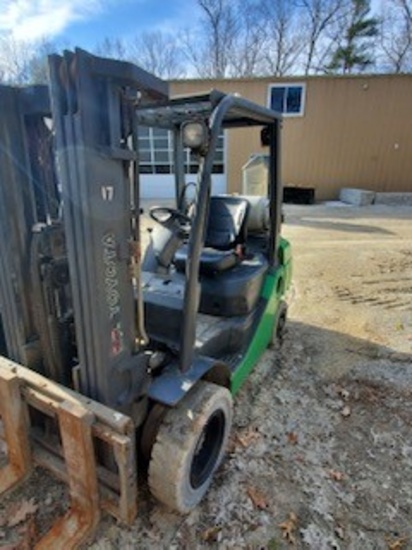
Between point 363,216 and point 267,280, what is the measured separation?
33.7 feet

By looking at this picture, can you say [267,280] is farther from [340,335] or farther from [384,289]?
[384,289]

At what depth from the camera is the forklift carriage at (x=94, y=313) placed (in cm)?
164

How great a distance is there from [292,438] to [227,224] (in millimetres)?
1993

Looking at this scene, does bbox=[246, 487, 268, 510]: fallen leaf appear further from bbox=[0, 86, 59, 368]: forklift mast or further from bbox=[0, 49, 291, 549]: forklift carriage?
bbox=[0, 86, 59, 368]: forklift mast

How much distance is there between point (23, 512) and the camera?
2.33 m

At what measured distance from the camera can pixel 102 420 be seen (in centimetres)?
182

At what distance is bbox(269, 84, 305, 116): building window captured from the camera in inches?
590

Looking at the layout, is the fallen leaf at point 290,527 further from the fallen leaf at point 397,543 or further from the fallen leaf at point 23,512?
the fallen leaf at point 23,512

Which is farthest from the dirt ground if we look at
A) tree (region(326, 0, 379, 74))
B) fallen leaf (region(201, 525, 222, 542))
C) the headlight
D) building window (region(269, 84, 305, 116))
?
tree (region(326, 0, 379, 74))

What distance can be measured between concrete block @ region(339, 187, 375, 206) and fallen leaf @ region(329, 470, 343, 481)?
13642 millimetres

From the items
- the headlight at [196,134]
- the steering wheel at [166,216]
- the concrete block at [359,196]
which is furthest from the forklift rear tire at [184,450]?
the concrete block at [359,196]

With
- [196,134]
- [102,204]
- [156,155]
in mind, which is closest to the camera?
[102,204]

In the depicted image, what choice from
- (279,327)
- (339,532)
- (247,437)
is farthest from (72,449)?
(279,327)

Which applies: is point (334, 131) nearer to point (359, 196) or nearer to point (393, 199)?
point (359, 196)
